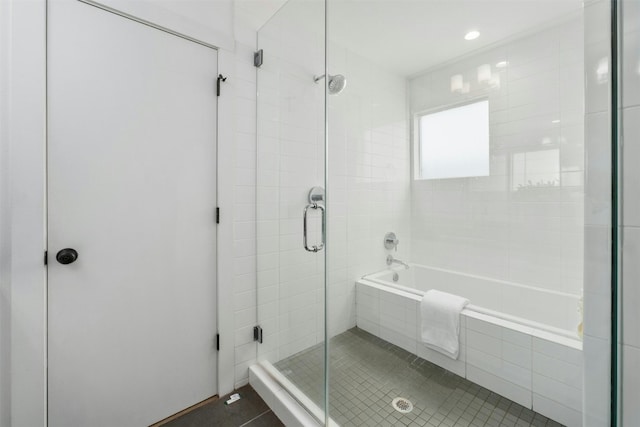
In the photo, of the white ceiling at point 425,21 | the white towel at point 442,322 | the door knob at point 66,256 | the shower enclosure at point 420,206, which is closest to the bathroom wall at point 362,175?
the shower enclosure at point 420,206

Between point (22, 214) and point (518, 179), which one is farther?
point (518, 179)

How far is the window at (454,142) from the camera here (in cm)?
221

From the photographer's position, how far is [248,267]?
171cm

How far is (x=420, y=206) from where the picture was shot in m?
2.49

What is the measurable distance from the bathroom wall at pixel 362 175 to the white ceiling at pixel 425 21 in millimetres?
137

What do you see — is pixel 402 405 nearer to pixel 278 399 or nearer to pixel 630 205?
pixel 278 399

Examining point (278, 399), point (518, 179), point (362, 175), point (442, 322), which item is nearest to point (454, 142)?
point (518, 179)

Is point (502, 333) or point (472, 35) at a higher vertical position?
point (472, 35)

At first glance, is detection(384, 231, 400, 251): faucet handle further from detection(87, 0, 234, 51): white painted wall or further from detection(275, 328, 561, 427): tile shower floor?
detection(87, 0, 234, 51): white painted wall

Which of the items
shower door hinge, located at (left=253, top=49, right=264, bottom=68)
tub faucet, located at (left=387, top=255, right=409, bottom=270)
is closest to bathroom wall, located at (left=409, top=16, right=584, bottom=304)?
tub faucet, located at (left=387, top=255, right=409, bottom=270)

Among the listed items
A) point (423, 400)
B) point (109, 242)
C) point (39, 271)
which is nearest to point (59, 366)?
point (39, 271)

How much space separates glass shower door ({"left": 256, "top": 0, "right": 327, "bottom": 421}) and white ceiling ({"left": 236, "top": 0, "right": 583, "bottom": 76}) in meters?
0.21

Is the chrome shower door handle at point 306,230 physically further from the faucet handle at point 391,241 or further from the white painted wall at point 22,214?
the white painted wall at point 22,214

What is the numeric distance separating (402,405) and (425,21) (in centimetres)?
239
